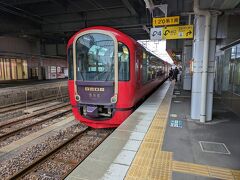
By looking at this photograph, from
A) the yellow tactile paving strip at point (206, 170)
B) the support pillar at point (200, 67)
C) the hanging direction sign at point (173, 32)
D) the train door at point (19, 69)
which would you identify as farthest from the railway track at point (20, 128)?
the train door at point (19, 69)

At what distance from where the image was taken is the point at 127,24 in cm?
1191

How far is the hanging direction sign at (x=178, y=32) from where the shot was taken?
25.8 feet

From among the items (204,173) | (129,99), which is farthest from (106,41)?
(204,173)

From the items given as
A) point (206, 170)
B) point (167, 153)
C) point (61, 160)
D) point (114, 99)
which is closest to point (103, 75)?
point (114, 99)

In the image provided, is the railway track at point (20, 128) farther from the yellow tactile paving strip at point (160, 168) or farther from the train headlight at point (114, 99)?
the yellow tactile paving strip at point (160, 168)

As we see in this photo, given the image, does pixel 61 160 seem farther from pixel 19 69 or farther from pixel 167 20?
pixel 19 69

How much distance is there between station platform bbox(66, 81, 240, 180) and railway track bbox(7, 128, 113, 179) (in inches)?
26.3

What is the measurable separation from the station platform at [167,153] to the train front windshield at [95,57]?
5.31 feet

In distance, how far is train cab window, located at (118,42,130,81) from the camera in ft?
17.2

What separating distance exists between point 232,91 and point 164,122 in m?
3.09

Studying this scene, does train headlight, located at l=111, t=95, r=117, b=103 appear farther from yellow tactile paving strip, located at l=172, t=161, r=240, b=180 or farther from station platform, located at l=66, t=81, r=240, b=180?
yellow tactile paving strip, located at l=172, t=161, r=240, b=180

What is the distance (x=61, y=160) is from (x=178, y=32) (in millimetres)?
6805

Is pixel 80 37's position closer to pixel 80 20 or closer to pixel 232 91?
pixel 232 91

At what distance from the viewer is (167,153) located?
325 cm
